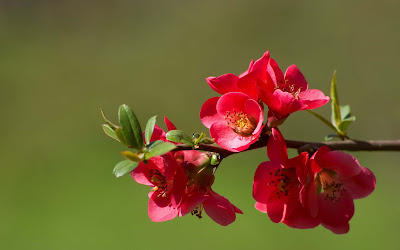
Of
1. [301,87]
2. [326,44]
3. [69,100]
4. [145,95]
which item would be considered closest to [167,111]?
[145,95]

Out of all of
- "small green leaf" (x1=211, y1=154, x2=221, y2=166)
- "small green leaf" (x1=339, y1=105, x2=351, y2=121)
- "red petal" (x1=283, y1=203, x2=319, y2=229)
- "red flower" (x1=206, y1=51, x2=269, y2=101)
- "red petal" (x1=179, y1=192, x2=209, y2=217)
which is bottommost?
"small green leaf" (x1=339, y1=105, x2=351, y2=121)

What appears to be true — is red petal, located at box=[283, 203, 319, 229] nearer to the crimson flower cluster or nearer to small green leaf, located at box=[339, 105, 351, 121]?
the crimson flower cluster

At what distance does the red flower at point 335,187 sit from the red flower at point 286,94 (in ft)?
0.18

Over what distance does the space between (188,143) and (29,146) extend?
3974 millimetres

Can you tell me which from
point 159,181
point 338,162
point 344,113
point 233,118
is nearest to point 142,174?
point 159,181

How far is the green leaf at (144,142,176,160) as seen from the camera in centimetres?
51

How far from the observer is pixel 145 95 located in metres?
4.53

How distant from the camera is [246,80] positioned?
0.59m

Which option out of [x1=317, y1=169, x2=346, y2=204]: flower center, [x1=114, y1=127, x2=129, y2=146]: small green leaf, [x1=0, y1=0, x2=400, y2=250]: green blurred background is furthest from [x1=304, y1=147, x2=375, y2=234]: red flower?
[x1=0, y1=0, x2=400, y2=250]: green blurred background

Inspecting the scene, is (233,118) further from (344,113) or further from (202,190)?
(344,113)

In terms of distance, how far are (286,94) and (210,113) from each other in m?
0.11

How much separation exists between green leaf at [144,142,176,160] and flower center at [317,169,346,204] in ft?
0.69

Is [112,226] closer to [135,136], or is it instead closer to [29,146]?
[29,146]

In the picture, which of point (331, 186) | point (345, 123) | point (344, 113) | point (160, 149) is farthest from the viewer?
point (344, 113)
